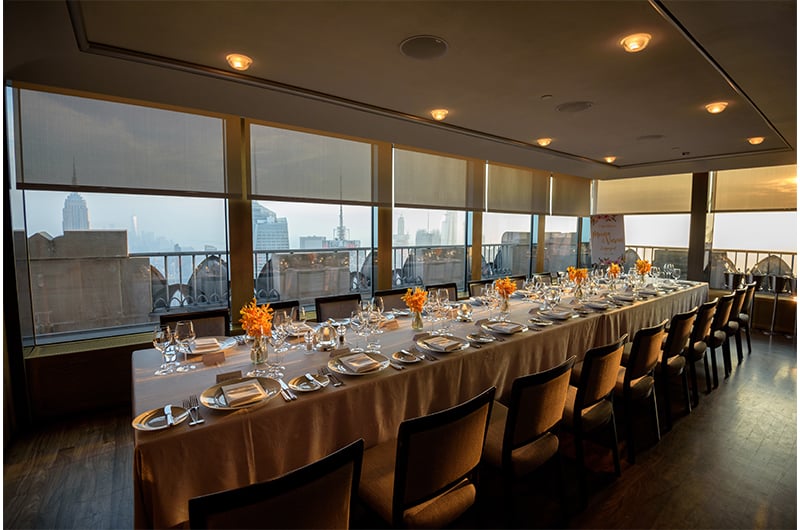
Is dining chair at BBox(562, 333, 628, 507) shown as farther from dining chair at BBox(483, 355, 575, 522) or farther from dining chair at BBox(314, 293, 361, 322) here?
dining chair at BBox(314, 293, 361, 322)

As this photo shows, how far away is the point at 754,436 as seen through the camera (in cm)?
294

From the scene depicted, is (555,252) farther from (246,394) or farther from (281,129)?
(246,394)

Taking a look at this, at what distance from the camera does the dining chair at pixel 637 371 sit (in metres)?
2.49

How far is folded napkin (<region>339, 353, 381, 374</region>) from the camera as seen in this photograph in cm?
202

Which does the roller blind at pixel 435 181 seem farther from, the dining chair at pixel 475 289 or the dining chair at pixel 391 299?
the dining chair at pixel 391 299

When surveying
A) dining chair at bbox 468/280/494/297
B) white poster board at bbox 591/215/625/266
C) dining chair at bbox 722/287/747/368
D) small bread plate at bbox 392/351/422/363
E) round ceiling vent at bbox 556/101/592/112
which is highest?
round ceiling vent at bbox 556/101/592/112

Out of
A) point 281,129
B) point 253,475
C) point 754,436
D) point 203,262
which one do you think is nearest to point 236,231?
point 203,262

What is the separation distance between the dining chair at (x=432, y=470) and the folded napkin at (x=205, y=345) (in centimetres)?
132

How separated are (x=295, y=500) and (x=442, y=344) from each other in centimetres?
149

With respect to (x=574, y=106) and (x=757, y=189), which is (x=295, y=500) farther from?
(x=757, y=189)

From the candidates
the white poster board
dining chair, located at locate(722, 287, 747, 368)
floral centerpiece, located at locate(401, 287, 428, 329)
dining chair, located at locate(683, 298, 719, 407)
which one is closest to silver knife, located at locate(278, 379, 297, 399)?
floral centerpiece, located at locate(401, 287, 428, 329)

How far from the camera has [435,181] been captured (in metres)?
5.77

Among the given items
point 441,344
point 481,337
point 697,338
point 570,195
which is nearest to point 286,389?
point 441,344

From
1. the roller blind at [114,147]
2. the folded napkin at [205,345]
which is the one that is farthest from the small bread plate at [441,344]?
the roller blind at [114,147]
